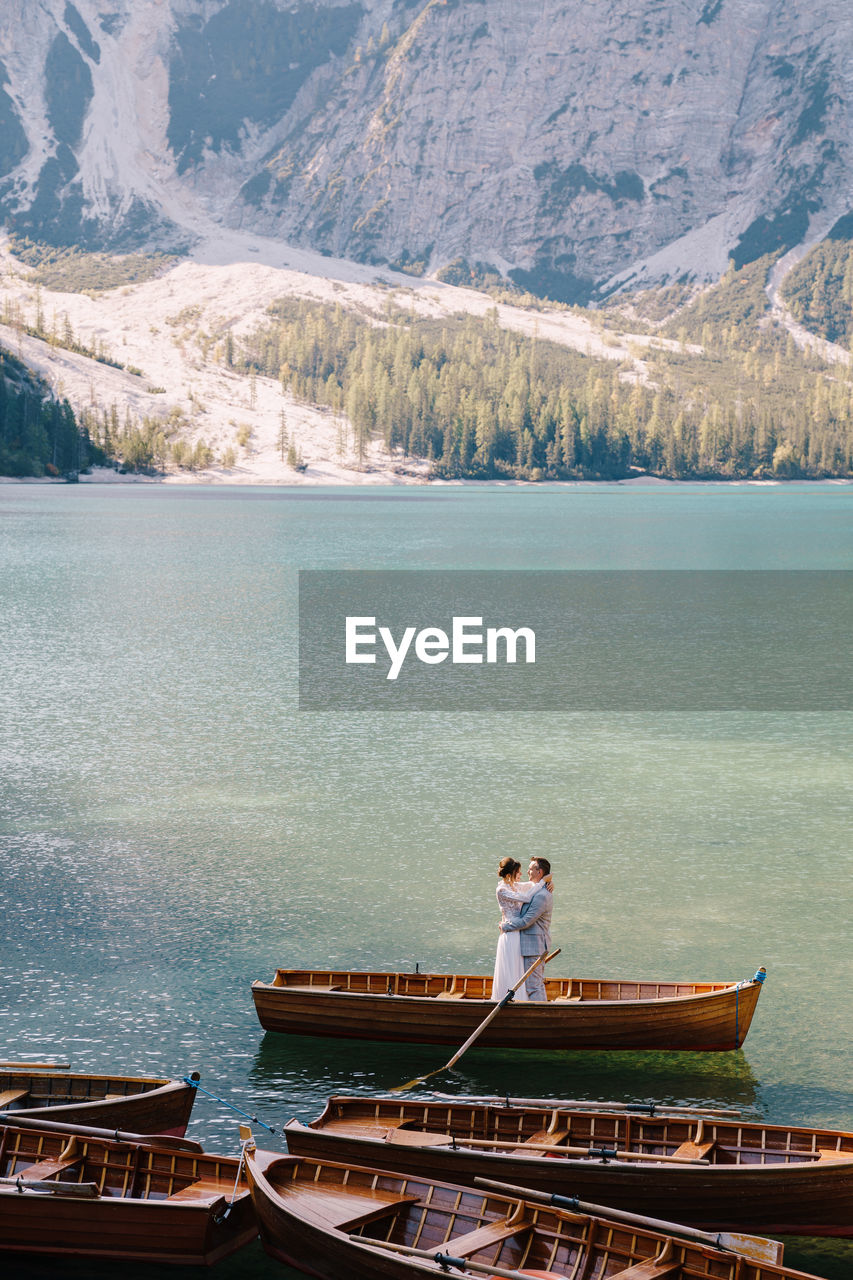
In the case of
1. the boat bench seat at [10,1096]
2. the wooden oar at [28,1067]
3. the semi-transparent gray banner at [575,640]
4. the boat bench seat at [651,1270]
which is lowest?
the boat bench seat at [651,1270]

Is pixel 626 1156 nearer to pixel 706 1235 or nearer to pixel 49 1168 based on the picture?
pixel 706 1235

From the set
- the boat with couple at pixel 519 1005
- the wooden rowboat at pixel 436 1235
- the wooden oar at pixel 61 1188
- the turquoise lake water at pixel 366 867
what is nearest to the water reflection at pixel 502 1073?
the turquoise lake water at pixel 366 867

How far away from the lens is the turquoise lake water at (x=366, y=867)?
711 inches

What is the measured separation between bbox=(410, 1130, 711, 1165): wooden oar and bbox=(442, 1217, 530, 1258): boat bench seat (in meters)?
1.35

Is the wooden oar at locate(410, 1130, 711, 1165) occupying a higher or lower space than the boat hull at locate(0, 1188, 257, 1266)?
higher

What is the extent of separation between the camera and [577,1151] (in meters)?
13.5

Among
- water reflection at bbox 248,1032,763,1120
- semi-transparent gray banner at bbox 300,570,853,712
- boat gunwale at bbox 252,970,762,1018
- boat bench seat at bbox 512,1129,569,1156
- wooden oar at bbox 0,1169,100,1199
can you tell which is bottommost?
water reflection at bbox 248,1032,763,1120

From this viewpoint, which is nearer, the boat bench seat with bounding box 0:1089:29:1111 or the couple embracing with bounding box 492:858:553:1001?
the boat bench seat with bounding box 0:1089:29:1111

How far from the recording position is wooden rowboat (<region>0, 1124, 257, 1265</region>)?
12.8m

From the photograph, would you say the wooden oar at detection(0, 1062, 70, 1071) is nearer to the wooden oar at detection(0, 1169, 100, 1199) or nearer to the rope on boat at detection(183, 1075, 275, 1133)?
the rope on boat at detection(183, 1075, 275, 1133)

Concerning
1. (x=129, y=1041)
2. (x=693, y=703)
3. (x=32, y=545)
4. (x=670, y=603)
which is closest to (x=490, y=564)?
(x=670, y=603)

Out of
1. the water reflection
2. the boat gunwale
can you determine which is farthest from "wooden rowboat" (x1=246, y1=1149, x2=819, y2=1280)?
the boat gunwale

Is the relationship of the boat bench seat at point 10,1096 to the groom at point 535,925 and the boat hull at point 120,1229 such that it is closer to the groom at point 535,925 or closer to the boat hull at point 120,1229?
the boat hull at point 120,1229

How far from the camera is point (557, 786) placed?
33.7 metres
